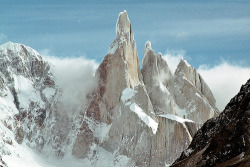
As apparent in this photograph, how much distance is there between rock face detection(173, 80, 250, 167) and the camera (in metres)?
72.4

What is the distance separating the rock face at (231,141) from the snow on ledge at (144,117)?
81277 mm

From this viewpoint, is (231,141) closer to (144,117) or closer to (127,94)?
(144,117)

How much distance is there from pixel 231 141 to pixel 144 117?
104 meters

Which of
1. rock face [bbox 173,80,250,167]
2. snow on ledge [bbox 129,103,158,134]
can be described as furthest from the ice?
rock face [bbox 173,80,250,167]

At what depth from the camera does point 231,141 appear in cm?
7612

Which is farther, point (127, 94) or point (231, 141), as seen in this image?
point (127, 94)

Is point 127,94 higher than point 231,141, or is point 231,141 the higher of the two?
point 127,94

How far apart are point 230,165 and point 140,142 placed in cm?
10335

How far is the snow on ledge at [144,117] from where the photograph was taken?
6845 inches

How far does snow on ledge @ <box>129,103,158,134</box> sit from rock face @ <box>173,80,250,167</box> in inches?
3200

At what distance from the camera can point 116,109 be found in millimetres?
195875

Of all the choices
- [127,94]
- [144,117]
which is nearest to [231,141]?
[144,117]

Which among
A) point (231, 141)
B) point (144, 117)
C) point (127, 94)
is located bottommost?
point (231, 141)

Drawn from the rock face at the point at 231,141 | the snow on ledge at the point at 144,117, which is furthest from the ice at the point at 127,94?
the rock face at the point at 231,141
